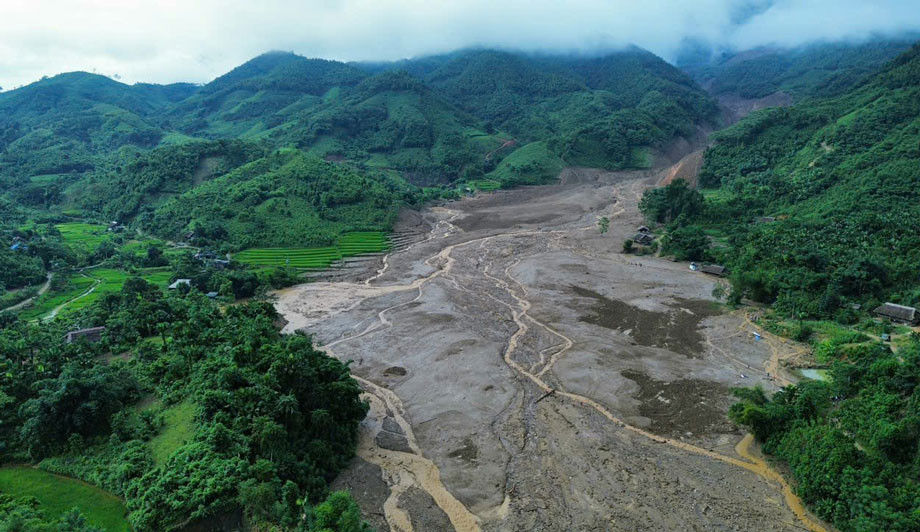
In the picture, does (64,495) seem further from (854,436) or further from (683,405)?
(854,436)

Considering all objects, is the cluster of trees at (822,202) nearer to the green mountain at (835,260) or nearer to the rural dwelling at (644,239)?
the green mountain at (835,260)

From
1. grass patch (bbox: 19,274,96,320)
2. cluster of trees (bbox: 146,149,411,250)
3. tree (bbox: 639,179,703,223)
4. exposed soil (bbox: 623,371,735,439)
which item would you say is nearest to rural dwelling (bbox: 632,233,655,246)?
tree (bbox: 639,179,703,223)

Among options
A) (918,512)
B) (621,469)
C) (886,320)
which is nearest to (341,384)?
(621,469)

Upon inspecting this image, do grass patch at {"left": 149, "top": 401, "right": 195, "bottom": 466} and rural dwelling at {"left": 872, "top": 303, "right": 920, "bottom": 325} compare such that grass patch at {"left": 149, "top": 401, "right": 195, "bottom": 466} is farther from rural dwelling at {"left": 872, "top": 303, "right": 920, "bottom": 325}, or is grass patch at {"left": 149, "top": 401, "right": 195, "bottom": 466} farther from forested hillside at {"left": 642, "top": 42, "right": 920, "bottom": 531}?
rural dwelling at {"left": 872, "top": 303, "right": 920, "bottom": 325}

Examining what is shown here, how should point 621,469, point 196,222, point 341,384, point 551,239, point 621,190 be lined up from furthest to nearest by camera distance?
point 621,190
point 551,239
point 196,222
point 341,384
point 621,469

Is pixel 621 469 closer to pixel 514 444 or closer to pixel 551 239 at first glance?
pixel 514 444

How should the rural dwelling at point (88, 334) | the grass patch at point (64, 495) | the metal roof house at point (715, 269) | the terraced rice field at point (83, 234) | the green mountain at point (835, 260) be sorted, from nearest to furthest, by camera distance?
the grass patch at point (64, 495) < the green mountain at point (835, 260) < the rural dwelling at point (88, 334) < the metal roof house at point (715, 269) < the terraced rice field at point (83, 234)

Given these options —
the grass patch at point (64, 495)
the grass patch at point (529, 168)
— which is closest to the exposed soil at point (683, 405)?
the grass patch at point (64, 495)
